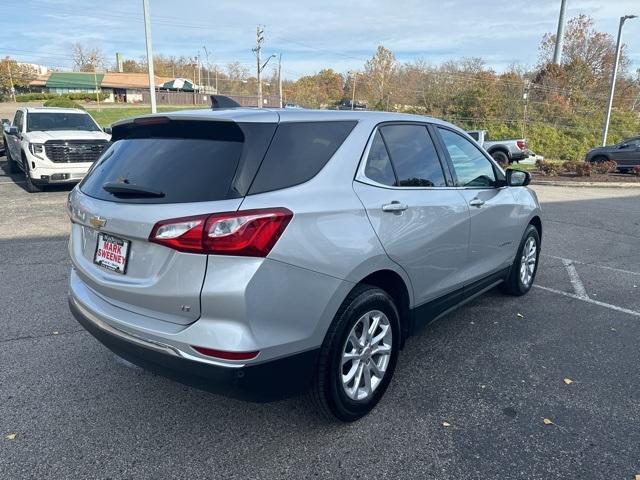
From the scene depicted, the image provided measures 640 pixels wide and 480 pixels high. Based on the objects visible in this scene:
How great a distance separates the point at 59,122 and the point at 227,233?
12114 mm

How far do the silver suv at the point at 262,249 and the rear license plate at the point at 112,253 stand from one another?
1 centimetres

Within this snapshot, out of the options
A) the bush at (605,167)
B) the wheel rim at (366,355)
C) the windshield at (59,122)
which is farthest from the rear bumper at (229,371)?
the bush at (605,167)

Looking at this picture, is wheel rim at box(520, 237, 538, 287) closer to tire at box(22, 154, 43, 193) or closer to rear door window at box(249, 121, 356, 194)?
rear door window at box(249, 121, 356, 194)

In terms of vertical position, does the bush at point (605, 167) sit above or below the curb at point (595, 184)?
above

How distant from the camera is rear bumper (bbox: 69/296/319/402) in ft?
7.41

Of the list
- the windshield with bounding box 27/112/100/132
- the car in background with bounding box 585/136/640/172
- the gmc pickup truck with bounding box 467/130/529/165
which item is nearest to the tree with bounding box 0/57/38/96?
A: the windshield with bounding box 27/112/100/132

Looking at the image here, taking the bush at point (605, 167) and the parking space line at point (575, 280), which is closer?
the parking space line at point (575, 280)

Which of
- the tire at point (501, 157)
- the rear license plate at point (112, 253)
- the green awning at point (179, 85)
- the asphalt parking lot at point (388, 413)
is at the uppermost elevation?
the green awning at point (179, 85)

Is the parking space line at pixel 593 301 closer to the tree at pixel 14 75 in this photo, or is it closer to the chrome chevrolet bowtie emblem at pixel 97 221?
the chrome chevrolet bowtie emblem at pixel 97 221

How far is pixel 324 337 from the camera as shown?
255cm

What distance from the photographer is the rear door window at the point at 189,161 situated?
2.33 meters

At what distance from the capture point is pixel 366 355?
9.47ft

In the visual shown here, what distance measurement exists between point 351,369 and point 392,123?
1.62 m

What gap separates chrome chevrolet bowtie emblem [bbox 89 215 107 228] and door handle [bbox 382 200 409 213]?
1541 millimetres
